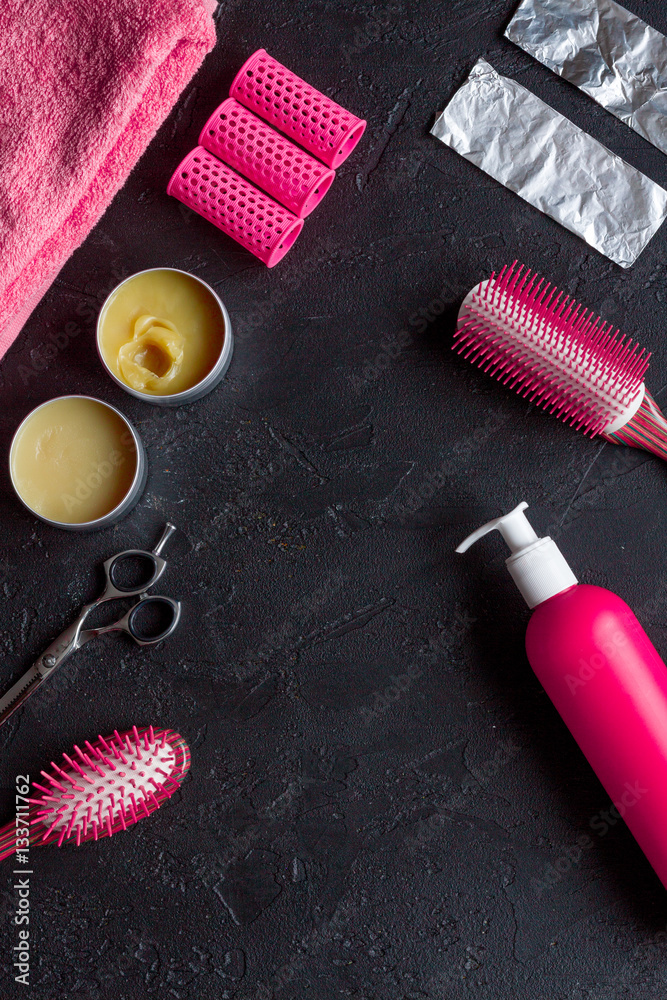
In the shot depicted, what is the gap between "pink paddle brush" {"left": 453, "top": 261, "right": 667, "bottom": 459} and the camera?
870mm

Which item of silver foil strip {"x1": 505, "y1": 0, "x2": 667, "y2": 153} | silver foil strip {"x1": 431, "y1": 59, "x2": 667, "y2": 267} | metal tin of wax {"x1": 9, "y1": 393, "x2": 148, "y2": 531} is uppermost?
silver foil strip {"x1": 505, "y1": 0, "x2": 667, "y2": 153}

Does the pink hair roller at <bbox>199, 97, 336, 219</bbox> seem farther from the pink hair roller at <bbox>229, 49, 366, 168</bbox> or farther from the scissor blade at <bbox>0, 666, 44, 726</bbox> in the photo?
the scissor blade at <bbox>0, 666, 44, 726</bbox>

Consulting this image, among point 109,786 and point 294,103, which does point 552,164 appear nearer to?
point 294,103

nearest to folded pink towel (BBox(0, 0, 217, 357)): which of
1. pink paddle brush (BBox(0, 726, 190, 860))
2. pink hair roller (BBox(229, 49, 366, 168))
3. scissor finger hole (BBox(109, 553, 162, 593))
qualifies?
pink hair roller (BBox(229, 49, 366, 168))

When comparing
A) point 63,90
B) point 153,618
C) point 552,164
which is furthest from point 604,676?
point 63,90

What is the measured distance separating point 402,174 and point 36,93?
1.58ft

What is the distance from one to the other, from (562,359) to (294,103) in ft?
1.59

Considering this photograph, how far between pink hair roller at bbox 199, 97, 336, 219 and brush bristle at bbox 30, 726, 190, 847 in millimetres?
730

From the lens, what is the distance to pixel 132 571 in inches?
38.6

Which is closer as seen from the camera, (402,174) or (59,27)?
(59,27)

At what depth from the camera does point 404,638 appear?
97 cm

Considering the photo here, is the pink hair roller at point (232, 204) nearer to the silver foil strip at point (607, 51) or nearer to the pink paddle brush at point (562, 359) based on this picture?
the pink paddle brush at point (562, 359)

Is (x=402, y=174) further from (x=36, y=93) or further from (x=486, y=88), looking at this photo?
(x=36, y=93)

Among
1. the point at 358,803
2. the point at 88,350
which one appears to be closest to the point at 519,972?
the point at 358,803
